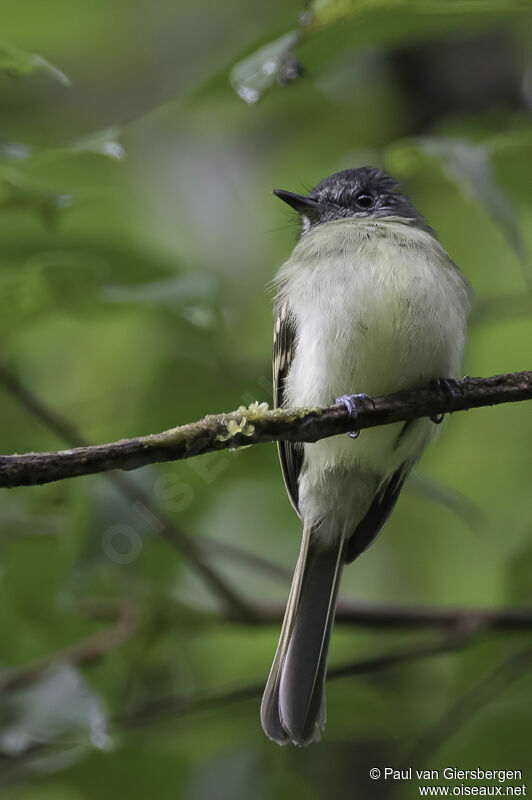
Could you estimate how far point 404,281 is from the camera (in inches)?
105

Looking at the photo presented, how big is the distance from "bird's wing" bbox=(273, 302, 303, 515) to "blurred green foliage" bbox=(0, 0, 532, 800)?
0.46 feet

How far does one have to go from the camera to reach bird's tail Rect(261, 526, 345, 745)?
8.71 feet

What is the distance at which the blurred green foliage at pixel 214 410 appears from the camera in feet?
8.39

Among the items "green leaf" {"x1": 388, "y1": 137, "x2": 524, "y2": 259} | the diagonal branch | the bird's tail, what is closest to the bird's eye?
"green leaf" {"x1": 388, "y1": 137, "x2": 524, "y2": 259}

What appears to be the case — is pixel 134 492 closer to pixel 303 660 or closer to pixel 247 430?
pixel 303 660

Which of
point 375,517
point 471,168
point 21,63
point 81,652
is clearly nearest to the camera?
point 21,63

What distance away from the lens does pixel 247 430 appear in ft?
5.78

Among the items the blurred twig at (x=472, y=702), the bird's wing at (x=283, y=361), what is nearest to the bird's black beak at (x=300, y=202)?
the bird's wing at (x=283, y=361)

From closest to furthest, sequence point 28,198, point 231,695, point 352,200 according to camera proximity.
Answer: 1. point 28,198
2. point 231,695
3. point 352,200

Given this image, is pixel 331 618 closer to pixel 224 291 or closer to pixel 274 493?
pixel 274 493

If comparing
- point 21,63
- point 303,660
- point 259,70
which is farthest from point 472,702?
point 21,63

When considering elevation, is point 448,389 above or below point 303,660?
above

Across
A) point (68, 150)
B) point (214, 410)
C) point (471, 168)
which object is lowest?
point (214, 410)

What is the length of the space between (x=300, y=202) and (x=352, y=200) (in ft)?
0.72
